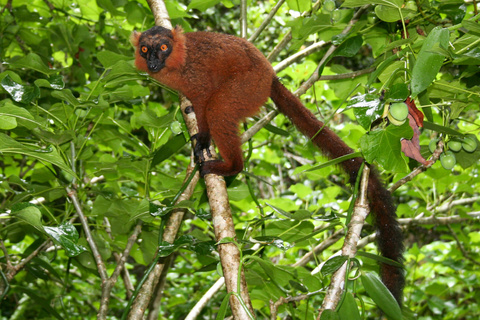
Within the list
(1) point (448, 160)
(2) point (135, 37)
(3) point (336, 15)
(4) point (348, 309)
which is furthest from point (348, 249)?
(2) point (135, 37)

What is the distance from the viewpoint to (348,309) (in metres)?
1.47

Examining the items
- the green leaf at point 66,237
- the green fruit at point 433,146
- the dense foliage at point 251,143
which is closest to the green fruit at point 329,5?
the dense foliage at point 251,143

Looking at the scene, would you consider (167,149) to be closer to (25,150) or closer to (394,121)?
(25,150)

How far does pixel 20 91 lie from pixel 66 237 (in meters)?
0.96

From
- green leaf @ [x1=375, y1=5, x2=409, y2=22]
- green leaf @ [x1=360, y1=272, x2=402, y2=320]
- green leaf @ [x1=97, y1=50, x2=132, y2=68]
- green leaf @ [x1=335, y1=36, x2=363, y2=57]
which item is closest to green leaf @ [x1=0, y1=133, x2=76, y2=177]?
green leaf @ [x1=97, y1=50, x2=132, y2=68]

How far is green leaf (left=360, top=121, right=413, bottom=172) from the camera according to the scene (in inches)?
59.9

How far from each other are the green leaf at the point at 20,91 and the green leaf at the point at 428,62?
70.1 inches

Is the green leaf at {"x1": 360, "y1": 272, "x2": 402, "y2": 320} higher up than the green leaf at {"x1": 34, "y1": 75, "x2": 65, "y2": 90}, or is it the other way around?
the green leaf at {"x1": 34, "y1": 75, "x2": 65, "y2": 90}

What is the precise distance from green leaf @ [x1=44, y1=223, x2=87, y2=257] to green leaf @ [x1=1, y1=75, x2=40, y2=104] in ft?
2.66

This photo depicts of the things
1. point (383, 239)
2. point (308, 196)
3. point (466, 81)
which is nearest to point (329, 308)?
point (383, 239)

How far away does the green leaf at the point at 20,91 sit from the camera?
2125 mm

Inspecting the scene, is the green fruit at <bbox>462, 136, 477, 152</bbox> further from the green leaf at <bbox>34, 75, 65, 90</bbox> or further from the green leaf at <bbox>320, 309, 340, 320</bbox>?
the green leaf at <bbox>34, 75, 65, 90</bbox>

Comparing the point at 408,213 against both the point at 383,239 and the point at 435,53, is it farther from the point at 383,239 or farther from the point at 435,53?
the point at 435,53

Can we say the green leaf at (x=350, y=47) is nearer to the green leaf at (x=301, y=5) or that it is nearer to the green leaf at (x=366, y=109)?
the green leaf at (x=366, y=109)
